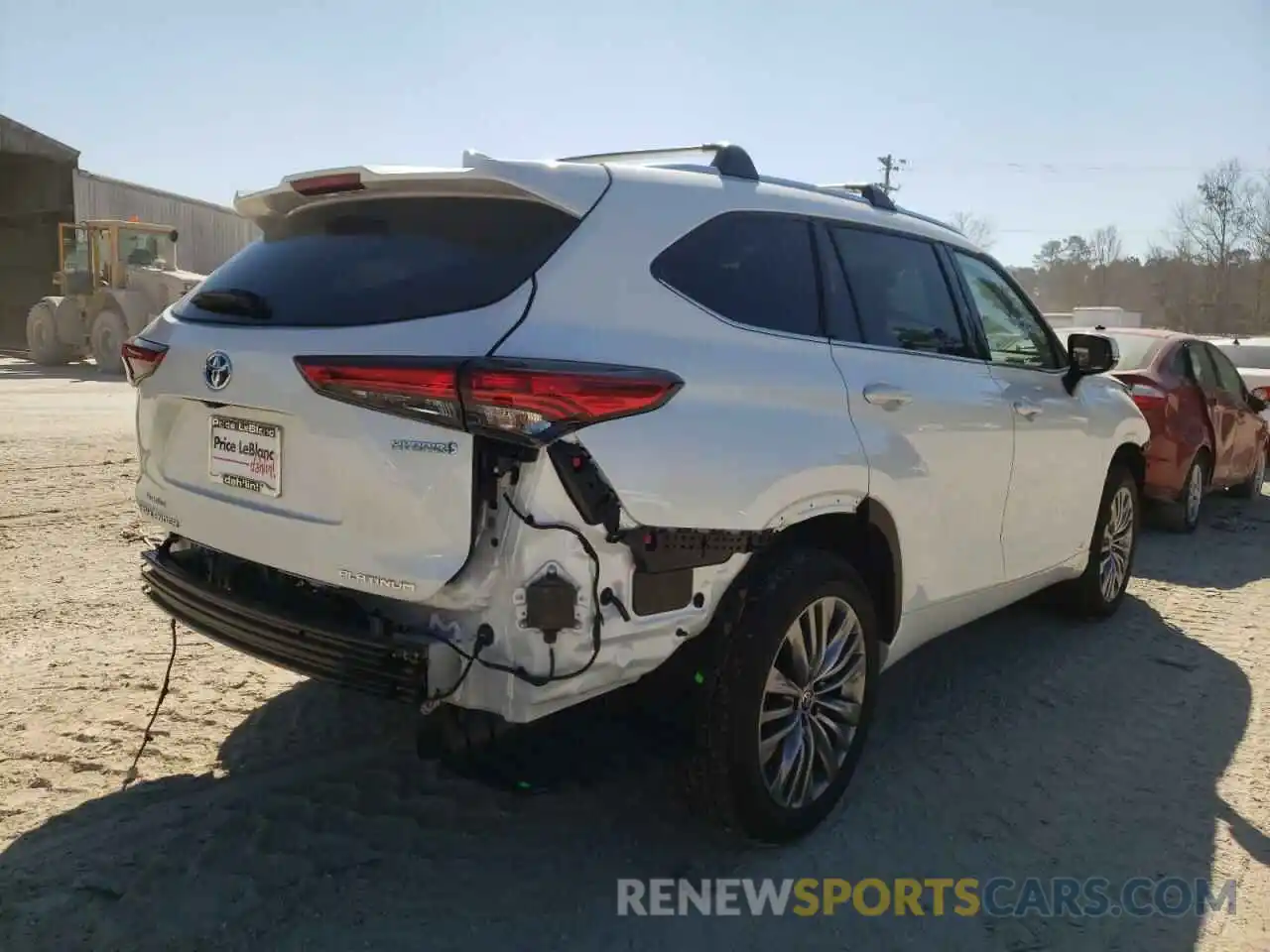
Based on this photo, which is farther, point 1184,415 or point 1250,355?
point 1250,355

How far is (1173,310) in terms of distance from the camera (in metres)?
62.0

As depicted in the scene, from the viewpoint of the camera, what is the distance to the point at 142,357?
3.11 m

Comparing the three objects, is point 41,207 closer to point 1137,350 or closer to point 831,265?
point 1137,350

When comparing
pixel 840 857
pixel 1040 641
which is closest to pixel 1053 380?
pixel 1040 641

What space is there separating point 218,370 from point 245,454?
0.25 metres

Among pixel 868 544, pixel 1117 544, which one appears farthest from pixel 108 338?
pixel 868 544

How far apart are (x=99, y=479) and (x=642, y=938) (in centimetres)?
660

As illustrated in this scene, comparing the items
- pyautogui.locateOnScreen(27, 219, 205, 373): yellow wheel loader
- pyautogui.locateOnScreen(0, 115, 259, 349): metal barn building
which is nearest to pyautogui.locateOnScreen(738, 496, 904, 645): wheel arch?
pyautogui.locateOnScreen(27, 219, 205, 373): yellow wheel loader

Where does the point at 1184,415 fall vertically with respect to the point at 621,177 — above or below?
below

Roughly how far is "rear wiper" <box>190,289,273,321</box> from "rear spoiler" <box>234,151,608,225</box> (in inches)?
15.1

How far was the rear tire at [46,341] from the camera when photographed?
2086 centimetres

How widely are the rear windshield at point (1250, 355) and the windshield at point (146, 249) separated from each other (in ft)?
64.2

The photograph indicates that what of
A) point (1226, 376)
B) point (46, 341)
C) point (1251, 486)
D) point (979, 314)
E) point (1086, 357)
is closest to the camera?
point (979, 314)

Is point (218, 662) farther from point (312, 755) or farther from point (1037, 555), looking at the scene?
point (1037, 555)
